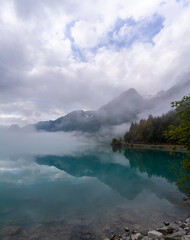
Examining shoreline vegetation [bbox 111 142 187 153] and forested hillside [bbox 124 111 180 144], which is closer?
shoreline vegetation [bbox 111 142 187 153]

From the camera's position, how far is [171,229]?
40.3 ft

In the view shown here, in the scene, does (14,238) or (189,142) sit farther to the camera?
(14,238)

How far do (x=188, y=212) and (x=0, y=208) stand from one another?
2414 cm

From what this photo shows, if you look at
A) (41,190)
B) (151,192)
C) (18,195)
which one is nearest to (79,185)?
(41,190)

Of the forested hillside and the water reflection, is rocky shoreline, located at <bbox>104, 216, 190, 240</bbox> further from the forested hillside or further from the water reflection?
the forested hillside

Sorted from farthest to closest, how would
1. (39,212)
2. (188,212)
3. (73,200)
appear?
1. (73,200)
2. (39,212)
3. (188,212)

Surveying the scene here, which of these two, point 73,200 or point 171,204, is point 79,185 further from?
point 171,204

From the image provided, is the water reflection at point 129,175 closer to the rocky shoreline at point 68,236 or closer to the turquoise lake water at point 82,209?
the turquoise lake water at point 82,209

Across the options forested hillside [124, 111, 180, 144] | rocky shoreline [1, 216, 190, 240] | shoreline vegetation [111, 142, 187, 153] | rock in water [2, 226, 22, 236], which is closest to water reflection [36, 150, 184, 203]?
rocky shoreline [1, 216, 190, 240]

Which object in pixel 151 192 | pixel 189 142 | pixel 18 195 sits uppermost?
pixel 189 142

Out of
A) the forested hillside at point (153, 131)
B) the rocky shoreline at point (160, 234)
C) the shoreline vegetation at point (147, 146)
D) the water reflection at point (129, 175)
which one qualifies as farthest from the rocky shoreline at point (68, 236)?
the forested hillside at point (153, 131)

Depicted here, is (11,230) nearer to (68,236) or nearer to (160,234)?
(68,236)

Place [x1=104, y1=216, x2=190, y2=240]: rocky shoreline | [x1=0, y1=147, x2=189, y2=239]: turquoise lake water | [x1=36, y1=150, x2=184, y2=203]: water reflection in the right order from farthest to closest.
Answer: [x1=36, y1=150, x2=184, y2=203]: water reflection < [x1=0, y1=147, x2=189, y2=239]: turquoise lake water < [x1=104, y1=216, x2=190, y2=240]: rocky shoreline

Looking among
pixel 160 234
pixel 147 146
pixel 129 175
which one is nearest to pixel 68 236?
pixel 160 234
